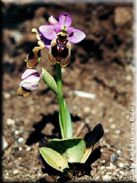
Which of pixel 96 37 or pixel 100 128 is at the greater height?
pixel 96 37

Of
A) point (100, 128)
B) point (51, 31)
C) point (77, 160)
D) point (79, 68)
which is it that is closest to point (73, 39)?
point (51, 31)

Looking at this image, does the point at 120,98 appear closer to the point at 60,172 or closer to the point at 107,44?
the point at 107,44

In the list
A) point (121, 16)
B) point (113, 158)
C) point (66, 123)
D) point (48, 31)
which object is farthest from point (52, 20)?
point (121, 16)

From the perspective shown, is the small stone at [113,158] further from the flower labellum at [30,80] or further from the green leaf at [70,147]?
the flower labellum at [30,80]

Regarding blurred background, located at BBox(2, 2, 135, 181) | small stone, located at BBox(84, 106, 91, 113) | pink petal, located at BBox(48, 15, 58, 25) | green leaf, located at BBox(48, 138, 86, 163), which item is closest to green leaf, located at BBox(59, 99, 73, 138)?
green leaf, located at BBox(48, 138, 86, 163)

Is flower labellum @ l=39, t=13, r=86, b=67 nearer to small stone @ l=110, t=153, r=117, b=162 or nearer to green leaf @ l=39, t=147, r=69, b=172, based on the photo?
green leaf @ l=39, t=147, r=69, b=172

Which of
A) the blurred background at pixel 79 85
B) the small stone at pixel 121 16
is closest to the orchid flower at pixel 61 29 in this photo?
the blurred background at pixel 79 85

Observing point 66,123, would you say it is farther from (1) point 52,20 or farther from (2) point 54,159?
(1) point 52,20
